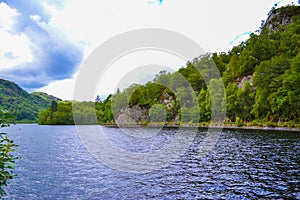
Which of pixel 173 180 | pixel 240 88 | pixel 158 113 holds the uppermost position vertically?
pixel 240 88

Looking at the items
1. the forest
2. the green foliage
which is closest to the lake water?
the forest

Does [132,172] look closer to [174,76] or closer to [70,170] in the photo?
[70,170]

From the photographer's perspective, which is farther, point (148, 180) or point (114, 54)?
point (114, 54)

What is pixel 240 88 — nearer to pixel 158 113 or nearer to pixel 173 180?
pixel 158 113

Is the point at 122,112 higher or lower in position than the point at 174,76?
lower

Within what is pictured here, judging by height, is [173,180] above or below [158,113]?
below

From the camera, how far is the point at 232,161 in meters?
25.7

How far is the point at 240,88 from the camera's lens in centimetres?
9988

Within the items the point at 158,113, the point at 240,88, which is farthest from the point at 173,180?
the point at 158,113

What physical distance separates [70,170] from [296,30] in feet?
439

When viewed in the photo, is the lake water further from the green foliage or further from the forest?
the green foliage

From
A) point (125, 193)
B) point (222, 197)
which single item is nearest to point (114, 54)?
point (125, 193)

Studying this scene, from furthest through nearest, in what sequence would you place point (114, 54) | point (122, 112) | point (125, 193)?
point (122, 112) → point (114, 54) → point (125, 193)

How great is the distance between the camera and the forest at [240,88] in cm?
7569
